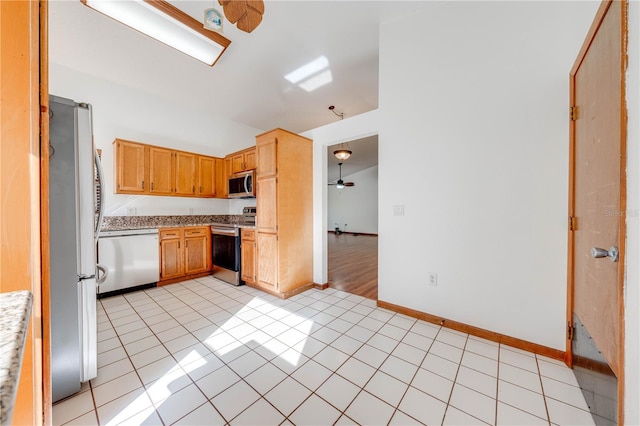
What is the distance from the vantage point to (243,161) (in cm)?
410

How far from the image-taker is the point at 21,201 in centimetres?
71

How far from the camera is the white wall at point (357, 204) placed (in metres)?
9.98

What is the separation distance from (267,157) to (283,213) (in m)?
0.79

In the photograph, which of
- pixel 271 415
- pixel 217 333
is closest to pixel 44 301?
pixel 271 415

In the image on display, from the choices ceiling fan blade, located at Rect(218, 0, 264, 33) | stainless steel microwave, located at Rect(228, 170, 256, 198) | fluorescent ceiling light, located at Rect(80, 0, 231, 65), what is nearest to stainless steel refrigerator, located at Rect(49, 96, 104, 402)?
ceiling fan blade, located at Rect(218, 0, 264, 33)

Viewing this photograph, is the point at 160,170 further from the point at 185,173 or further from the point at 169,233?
the point at 169,233

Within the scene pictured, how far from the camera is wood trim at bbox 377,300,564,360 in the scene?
1.83 meters

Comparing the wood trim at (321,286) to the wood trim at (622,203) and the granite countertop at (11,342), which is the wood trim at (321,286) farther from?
the granite countertop at (11,342)

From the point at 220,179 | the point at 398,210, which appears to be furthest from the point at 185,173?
the point at 398,210

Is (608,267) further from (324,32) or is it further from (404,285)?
(324,32)

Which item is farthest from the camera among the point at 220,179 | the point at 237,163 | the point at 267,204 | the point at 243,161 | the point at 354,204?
the point at 354,204

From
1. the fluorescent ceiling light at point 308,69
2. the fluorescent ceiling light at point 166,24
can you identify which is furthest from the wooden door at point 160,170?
the fluorescent ceiling light at point 308,69

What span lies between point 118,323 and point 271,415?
2.02 m

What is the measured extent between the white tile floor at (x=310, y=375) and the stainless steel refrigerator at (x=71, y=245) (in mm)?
240
